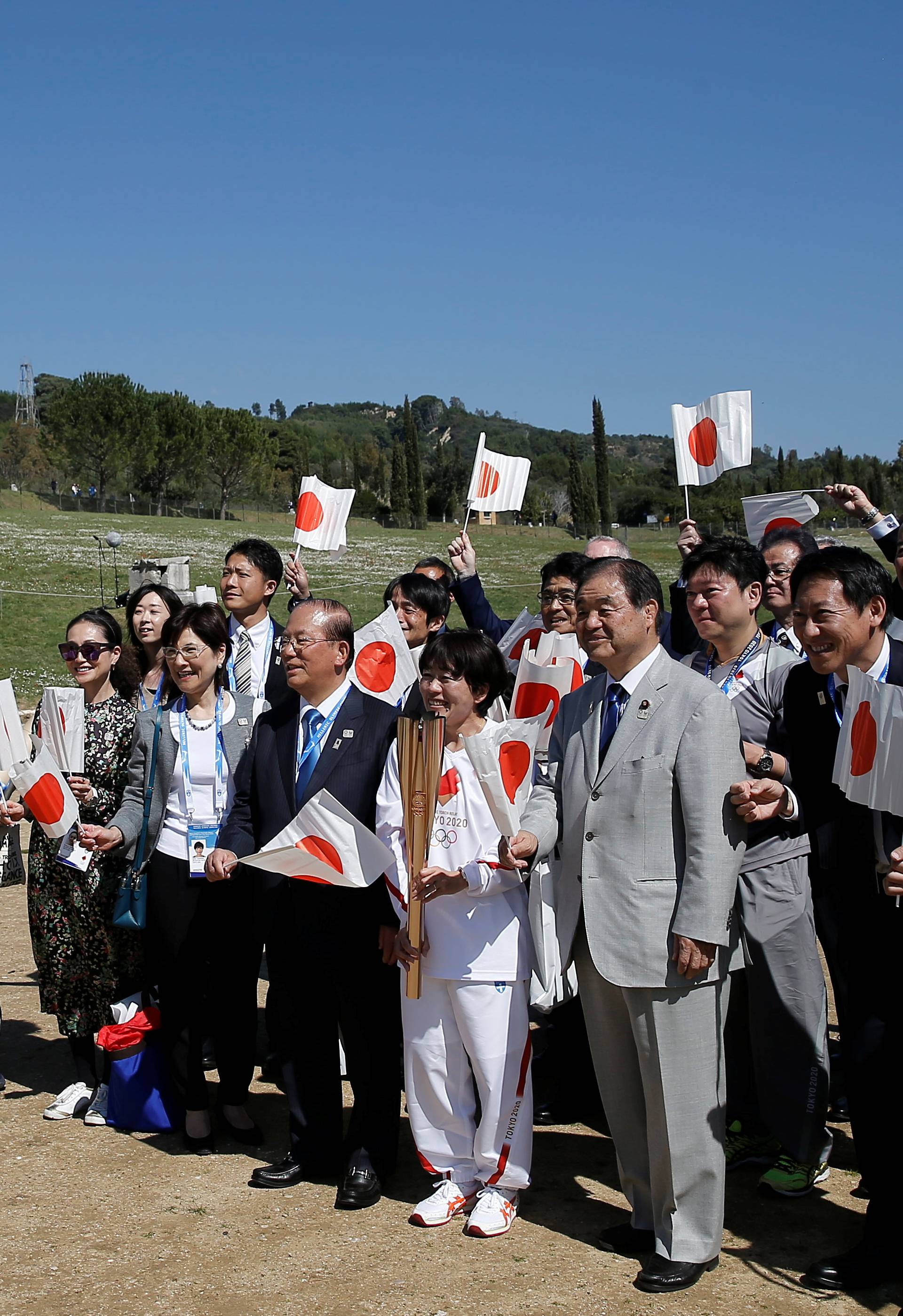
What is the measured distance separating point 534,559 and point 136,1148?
→ 35.4 m

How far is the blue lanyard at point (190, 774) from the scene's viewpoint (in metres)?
5.11

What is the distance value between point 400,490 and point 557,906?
246 feet

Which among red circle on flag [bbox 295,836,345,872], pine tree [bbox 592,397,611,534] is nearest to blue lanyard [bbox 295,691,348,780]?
red circle on flag [bbox 295,836,345,872]

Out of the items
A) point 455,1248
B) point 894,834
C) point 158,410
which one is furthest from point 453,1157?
point 158,410

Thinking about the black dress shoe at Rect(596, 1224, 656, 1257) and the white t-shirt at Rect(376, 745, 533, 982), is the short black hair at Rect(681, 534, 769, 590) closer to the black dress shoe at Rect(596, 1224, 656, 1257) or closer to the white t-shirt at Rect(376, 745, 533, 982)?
the white t-shirt at Rect(376, 745, 533, 982)

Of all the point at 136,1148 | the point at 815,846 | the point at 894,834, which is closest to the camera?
the point at 894,834

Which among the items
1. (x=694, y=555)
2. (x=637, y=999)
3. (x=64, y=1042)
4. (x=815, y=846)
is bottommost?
(x=64, y=1042)

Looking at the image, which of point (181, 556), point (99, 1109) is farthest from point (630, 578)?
point (181, 556)

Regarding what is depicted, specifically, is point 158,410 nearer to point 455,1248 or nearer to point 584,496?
point 584,496

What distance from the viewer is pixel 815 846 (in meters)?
4.27

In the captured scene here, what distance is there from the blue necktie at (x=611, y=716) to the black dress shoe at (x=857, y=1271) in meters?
1.77

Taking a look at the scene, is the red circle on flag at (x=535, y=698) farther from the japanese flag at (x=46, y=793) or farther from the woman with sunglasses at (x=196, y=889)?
the japanese flag at (x=46, y=793)

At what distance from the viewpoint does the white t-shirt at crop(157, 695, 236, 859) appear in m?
5.10

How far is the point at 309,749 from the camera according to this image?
474 centimetres
